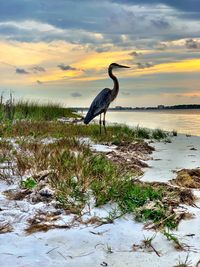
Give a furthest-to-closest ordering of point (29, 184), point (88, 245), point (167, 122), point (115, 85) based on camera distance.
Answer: point (167, 122) → point (115, 85) → point (29, 184) → point (88, 245)

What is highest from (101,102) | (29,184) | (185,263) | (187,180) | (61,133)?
(101,102)

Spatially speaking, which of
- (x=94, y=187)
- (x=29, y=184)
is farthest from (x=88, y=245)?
(x=29, y=184)

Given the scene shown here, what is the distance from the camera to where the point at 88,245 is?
405 centimetres

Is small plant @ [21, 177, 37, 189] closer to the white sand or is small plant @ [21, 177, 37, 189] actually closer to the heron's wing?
the white sand

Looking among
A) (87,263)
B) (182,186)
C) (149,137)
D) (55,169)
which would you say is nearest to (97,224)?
(87,263)

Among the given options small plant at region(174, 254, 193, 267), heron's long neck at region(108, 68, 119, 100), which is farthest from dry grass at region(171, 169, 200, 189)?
heron's long neck at region(108, 68, 119, 100)

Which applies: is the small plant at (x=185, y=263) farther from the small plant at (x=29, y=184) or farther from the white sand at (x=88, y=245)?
the small plant at (x=29, y=184)

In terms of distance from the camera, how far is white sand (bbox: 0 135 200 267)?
3768mm

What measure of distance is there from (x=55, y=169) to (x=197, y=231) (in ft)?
7.20

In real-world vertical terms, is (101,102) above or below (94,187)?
above

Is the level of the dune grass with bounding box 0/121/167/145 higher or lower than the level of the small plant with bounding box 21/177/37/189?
higher

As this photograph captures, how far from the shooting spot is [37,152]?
282 inches

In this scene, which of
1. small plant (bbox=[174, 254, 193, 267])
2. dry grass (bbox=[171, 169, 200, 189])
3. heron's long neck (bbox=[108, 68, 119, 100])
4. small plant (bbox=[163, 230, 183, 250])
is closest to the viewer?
small plant (bbox=[174, 254, 193, 267])

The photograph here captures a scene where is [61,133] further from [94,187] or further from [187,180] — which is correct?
[94,187]
